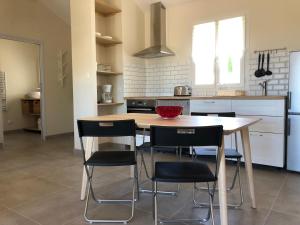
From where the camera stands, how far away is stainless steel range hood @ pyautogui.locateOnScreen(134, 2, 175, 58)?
4.51 metres

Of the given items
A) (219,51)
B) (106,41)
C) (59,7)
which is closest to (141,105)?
(106,41)

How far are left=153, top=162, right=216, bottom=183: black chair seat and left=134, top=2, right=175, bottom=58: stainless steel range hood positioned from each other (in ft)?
9.59

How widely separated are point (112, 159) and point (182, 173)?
62 centimetres

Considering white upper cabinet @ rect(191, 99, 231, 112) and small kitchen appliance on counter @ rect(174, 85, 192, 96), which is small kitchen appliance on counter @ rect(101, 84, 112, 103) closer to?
small kitchen appliance on counter @ rect(174, 85, 192, 96)

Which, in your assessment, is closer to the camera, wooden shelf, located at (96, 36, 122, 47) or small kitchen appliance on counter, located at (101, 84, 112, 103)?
wooden shelf, located at (96, 36, 122, 47)

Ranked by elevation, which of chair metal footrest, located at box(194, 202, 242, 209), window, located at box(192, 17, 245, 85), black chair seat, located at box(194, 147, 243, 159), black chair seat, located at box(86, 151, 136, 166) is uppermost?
window, located at box(192, 17, 245, 85)

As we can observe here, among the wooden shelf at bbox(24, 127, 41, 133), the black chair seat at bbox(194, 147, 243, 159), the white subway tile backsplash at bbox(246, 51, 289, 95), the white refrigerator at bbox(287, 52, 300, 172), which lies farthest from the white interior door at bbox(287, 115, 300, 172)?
the wooden shelf at bbox(24, 127, 41, 133)

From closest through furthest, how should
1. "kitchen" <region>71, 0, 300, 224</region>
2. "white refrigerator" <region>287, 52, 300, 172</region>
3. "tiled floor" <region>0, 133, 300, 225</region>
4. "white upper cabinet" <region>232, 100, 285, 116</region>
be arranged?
"tiled floor" <region>0, 133, 300, 225</region>
"white refrigerator" <region>287, 52, 300, 172</region>
"white upper cabinet" <region>232, 100, 285, 116</region>
"kitchen" <region>71, 0, 300, 224</region>

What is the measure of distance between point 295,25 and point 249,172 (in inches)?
99.1

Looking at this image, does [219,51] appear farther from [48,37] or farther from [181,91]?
[48,37]

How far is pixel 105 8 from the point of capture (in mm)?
4332

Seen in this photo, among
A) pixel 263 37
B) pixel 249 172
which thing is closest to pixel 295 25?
pixel 263 37

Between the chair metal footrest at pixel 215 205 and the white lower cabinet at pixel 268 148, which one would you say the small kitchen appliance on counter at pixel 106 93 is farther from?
the chair metal footrest at pixel 215 205

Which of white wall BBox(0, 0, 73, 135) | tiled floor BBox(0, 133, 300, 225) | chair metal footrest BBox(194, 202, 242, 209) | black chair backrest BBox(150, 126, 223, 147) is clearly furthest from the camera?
white wall BBox(0, 0, 73, 135)
